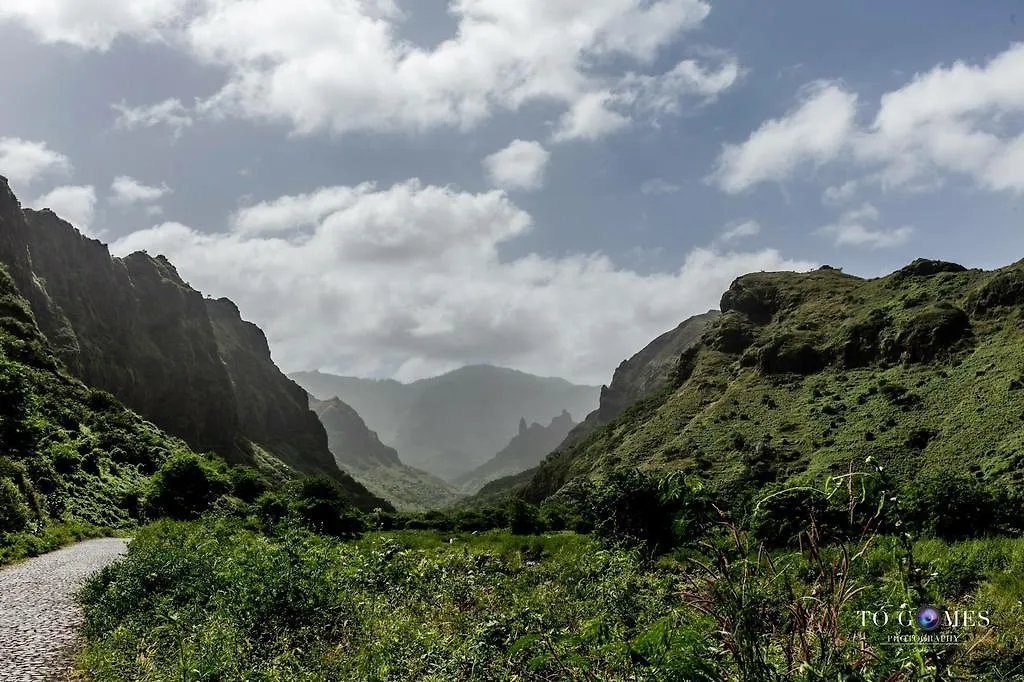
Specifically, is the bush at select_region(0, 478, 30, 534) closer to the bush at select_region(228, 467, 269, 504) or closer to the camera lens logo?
the bush at select_region(228, 467, 269, 504)

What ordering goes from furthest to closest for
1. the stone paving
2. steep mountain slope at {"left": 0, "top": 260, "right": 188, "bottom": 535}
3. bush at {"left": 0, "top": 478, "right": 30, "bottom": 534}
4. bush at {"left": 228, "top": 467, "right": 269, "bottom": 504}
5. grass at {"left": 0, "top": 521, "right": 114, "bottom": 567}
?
bush at {"left": 228, "top": 467, "right": 269, "bottom": 504} < steep mountain slope at {"left": 0, "top": 260, "right": 188, "bottom": 535} < bush at {"left": 0, "top": 478, "right": 30, "bottom": 534} < grass at {"left": 0, "top": 521, "right": 114, "bottom": 567} < the stone paving

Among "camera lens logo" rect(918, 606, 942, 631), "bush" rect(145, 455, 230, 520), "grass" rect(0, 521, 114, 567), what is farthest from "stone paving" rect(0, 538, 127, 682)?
"bush" rect(145, 455, 230, 520)

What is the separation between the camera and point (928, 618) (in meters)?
3.30

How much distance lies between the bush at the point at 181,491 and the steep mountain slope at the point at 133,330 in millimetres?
53713

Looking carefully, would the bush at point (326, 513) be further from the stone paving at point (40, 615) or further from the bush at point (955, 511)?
the bush at point (955, 511)

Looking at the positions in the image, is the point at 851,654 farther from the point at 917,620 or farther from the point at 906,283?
the point at 906,283

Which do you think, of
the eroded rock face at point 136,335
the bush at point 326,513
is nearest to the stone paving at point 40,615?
the bush at point 326,513

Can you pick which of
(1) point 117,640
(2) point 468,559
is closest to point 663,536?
(2) point 468,559

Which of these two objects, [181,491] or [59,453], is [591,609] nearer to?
[181,491]

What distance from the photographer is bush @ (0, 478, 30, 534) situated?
84.9ft

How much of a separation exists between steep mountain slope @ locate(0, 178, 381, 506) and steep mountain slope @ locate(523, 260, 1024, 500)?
7761cm

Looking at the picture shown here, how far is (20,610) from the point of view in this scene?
1448cm

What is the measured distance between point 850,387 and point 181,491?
88071mm

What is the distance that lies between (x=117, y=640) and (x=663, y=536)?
727 inches
